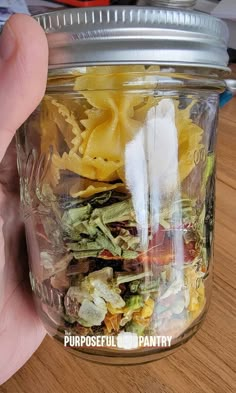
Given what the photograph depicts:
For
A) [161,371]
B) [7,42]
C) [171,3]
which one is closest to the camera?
[7,42]

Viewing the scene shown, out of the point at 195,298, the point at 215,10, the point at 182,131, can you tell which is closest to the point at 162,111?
the point at 182,131

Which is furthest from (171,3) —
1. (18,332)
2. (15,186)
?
(18,332)

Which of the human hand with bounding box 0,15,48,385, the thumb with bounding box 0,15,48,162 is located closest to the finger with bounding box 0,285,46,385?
the human hand with bounding box 0,15,48,385

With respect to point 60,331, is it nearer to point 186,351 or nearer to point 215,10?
point 186,351

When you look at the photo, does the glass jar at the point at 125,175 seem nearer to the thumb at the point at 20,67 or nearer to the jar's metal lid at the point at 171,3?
the thumb at the point at 20,67

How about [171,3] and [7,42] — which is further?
[171,3]

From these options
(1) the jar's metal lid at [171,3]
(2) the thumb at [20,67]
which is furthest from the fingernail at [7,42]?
(1) the jar's metal lid at [171,3]

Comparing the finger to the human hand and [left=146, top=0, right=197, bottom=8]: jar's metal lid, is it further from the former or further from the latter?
[left=146, top=0, right=197, bottom=8]: jar's metal lid

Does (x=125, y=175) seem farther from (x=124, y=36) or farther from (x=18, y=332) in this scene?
(x=18, y=332)
